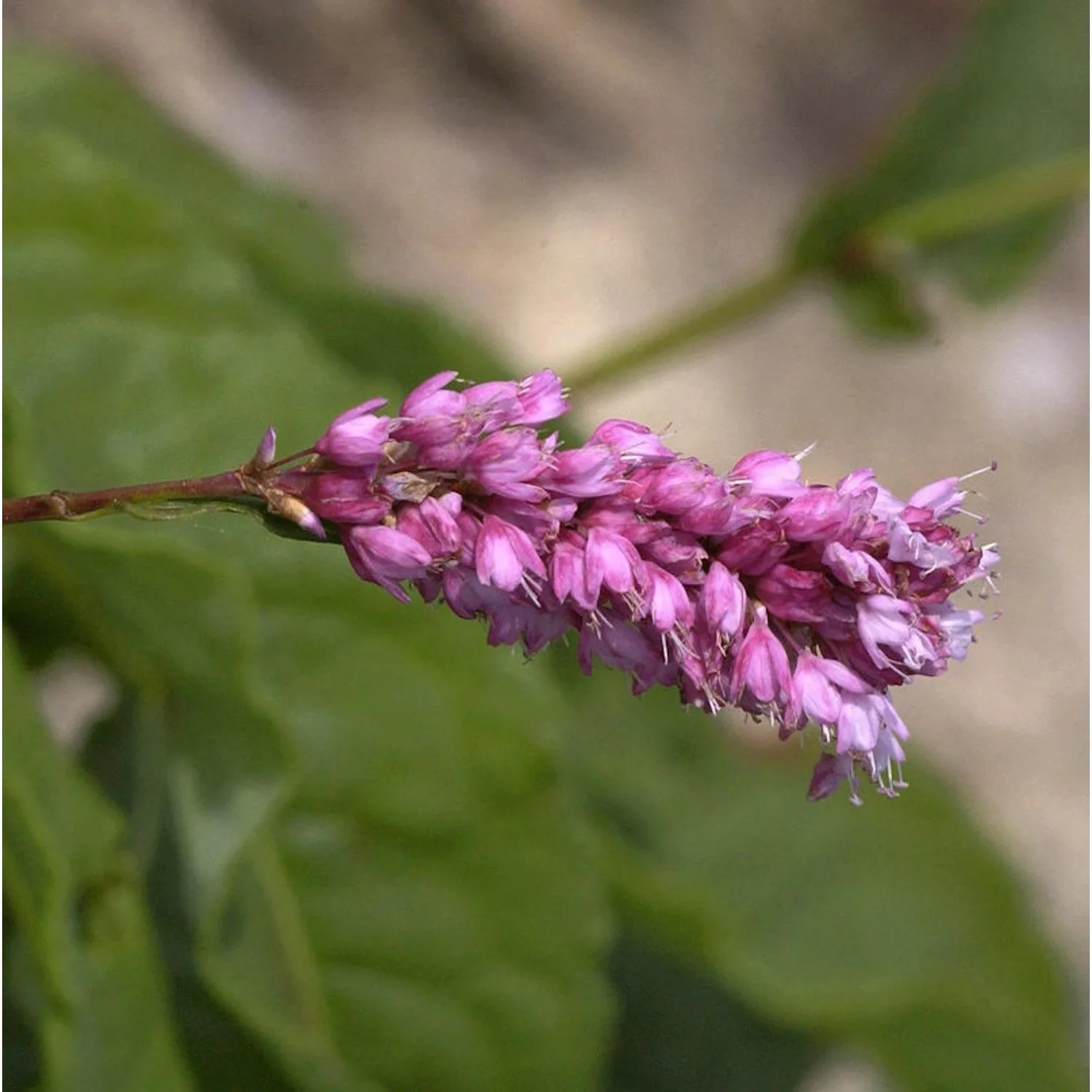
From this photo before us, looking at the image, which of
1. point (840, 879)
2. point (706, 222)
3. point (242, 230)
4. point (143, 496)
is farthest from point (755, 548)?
point (706, 222)

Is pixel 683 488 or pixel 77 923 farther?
pixel 77 923

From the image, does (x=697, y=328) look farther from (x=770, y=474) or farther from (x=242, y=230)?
(x=770, y=474)

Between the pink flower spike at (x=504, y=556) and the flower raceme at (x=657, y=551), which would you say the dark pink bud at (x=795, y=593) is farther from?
the pink flower spike at (x=504, y=556)

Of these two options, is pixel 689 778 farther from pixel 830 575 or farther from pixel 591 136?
pixel 830 575

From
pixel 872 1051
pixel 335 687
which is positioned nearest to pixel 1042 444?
pixel 872 1051

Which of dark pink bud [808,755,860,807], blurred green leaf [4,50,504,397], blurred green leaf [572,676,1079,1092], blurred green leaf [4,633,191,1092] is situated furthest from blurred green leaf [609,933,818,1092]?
dark pink bud [808,755,860,807]

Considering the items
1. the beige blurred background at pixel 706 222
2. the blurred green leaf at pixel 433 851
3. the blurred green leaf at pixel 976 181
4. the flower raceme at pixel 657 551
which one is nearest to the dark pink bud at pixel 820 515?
the flower raceme at pixel 657 551
